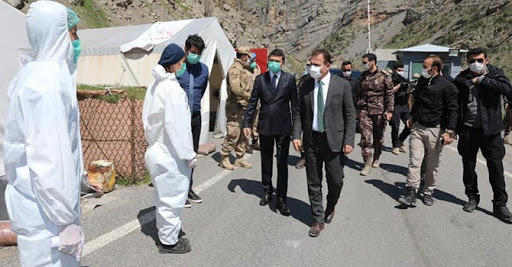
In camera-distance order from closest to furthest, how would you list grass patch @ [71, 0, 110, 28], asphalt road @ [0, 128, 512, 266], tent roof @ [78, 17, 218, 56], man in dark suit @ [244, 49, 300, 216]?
asphalt road @ [0, 128, 512, 266] < man in dark suit @ [244, 49, 300, 216] < tent roof @ [78, 17, 218, 56] < grass patch @ [71, 0, 110, 28]

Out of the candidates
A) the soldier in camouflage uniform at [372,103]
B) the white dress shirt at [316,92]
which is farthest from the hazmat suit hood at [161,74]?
the soldier in camouflage uniform at [372,103]

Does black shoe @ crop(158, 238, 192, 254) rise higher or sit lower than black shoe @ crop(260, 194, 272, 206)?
higher

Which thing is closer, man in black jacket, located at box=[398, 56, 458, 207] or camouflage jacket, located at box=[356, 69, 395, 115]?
man in black jacket, located at box=[398, 56, 458, 207]

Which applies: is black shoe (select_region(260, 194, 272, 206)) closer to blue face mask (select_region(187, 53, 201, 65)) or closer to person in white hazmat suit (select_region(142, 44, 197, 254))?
person in white hazmat suit (select_region(142, 44, 197, 254))

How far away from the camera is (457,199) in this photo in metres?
5.76

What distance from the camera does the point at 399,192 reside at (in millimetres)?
6121

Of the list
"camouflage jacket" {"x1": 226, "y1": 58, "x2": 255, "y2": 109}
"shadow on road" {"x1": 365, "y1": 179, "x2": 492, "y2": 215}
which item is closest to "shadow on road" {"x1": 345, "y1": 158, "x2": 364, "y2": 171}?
"shadow on road" {"x1": 365, "y1": 179, "x2": 492, "y2": 215}

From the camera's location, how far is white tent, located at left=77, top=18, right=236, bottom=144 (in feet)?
32.7

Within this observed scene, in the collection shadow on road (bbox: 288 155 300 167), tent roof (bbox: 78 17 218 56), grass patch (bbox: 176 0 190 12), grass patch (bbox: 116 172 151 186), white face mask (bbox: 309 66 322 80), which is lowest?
shadow on road (bbox: 288 155 300 167)

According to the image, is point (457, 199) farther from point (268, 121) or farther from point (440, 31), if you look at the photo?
point (440, 31)

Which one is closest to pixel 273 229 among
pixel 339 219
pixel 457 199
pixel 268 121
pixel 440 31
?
pixel 339 219

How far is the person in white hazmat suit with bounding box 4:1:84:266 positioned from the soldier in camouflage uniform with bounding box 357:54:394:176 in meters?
5.81

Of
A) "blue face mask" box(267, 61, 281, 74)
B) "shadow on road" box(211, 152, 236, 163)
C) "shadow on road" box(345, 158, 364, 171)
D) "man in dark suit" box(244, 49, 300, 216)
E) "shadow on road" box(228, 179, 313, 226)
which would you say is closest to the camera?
"shadow on road" box(228, 179, 313, 226)

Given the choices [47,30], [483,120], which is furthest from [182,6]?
[47,30]
